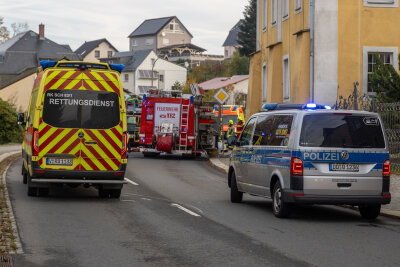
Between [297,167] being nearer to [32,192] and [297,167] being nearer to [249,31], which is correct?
[32,192]

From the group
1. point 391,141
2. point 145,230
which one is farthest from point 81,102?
point 391,141

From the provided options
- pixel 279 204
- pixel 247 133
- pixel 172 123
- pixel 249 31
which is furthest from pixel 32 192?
pixel 249 31

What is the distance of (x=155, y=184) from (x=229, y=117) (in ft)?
73.2

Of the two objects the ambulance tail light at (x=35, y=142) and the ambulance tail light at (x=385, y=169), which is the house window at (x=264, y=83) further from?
the ambulance tail light at (x=385, y=169)

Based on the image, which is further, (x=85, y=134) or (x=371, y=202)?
(x=85, y=134)

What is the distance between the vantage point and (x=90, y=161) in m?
15.1

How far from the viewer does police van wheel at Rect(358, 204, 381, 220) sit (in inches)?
512

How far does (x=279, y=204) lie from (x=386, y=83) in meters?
12.6

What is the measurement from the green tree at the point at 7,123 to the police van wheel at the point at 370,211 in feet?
118

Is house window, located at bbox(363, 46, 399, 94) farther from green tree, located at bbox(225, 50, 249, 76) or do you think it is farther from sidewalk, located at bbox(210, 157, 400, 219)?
green tree, located at bbox(225, 50, 249, 76)

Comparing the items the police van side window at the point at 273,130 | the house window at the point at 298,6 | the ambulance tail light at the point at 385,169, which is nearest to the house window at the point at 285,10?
the house window at the point at 298,6

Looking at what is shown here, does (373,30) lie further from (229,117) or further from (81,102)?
(81,102)

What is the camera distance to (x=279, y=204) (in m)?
13.0

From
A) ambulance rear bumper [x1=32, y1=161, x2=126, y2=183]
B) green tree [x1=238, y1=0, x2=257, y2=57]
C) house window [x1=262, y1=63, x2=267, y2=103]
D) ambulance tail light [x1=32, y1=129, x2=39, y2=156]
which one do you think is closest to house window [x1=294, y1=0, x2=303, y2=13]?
house window [x1=262, y1=63, x2=267, y2=103]
